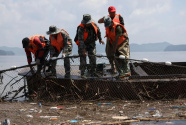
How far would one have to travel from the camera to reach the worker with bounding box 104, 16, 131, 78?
7102 millimetres

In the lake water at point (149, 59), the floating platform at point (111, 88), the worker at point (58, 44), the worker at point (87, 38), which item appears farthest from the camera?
the lake water at point (149, 59)

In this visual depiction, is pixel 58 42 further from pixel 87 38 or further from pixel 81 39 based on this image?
pixel 87 38

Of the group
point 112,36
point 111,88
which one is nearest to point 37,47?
point 112,36

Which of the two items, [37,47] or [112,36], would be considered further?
[37,47]

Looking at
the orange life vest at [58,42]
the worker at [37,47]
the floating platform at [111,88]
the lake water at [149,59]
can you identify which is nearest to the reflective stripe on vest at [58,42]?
the orange life vest at [58,42]

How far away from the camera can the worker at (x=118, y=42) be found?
7.10 m

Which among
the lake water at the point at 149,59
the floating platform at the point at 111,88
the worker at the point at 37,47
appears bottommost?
the floating platform at the point at 111,88

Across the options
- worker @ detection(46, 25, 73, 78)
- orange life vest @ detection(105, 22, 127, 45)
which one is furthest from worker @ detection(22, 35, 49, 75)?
orange life vest @ detection(105, 22, 127, 45)

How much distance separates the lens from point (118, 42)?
736cm

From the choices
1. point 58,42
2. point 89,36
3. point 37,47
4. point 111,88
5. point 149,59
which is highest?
point 149,59

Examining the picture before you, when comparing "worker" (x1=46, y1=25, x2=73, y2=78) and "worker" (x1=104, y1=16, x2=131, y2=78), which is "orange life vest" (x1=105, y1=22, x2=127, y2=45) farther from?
"worker" (x1=46, y1=25, x2=73, y2=78)

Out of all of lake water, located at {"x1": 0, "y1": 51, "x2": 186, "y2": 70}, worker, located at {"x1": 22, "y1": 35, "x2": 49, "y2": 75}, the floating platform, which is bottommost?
the floating platform

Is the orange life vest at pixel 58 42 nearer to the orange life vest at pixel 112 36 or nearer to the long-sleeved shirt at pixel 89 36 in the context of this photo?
the long-sleeved shirt at pixel 89 36

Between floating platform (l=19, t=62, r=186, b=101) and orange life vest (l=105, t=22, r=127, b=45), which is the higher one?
orange life vest (l=105, t=22, r=127, b=45)
